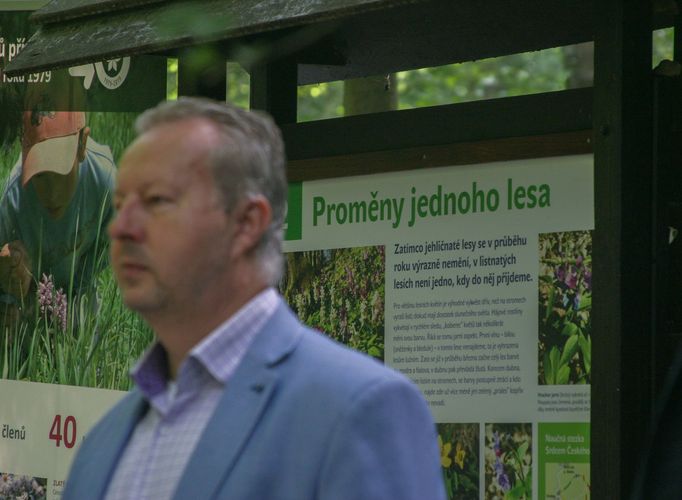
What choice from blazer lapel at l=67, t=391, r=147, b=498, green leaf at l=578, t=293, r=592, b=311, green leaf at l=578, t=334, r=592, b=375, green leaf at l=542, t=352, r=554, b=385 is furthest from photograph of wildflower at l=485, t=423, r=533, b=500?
blazer lapel at l=67, t=391, r=147, b=498

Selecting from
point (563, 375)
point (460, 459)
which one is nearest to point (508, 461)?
point (460, 459)

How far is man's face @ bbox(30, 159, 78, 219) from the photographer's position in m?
6.73

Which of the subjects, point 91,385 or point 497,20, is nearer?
point 497,20

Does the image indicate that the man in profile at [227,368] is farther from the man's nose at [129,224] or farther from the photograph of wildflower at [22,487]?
the photograph of wildflower at [22,487]

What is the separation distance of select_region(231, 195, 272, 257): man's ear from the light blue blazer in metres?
0.17

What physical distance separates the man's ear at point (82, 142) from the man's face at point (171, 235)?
3.88 m

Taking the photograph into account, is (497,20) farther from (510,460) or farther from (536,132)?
(510,460)

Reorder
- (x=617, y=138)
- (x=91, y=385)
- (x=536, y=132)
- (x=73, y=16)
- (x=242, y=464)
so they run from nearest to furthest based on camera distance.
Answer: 1. (x=242, y=464)
2. (x=617, y=138)
3. (x=536, y=132)
4. (x=73, y=16)
5. (x=91, y=385)

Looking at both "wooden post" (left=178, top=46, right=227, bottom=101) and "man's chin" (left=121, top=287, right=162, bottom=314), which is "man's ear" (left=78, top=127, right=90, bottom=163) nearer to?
"wooden post" (left=178, top=46, right=227, bottom=101)

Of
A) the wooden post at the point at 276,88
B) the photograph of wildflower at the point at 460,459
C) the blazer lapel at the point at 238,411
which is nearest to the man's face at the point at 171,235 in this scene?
the blazer lapel at the point at 238,411

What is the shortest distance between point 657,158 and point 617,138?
14 centimetres

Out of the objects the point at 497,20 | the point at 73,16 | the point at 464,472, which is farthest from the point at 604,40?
the point at 73,16

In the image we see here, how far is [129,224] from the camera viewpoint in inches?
113

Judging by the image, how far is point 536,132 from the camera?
5.05m
